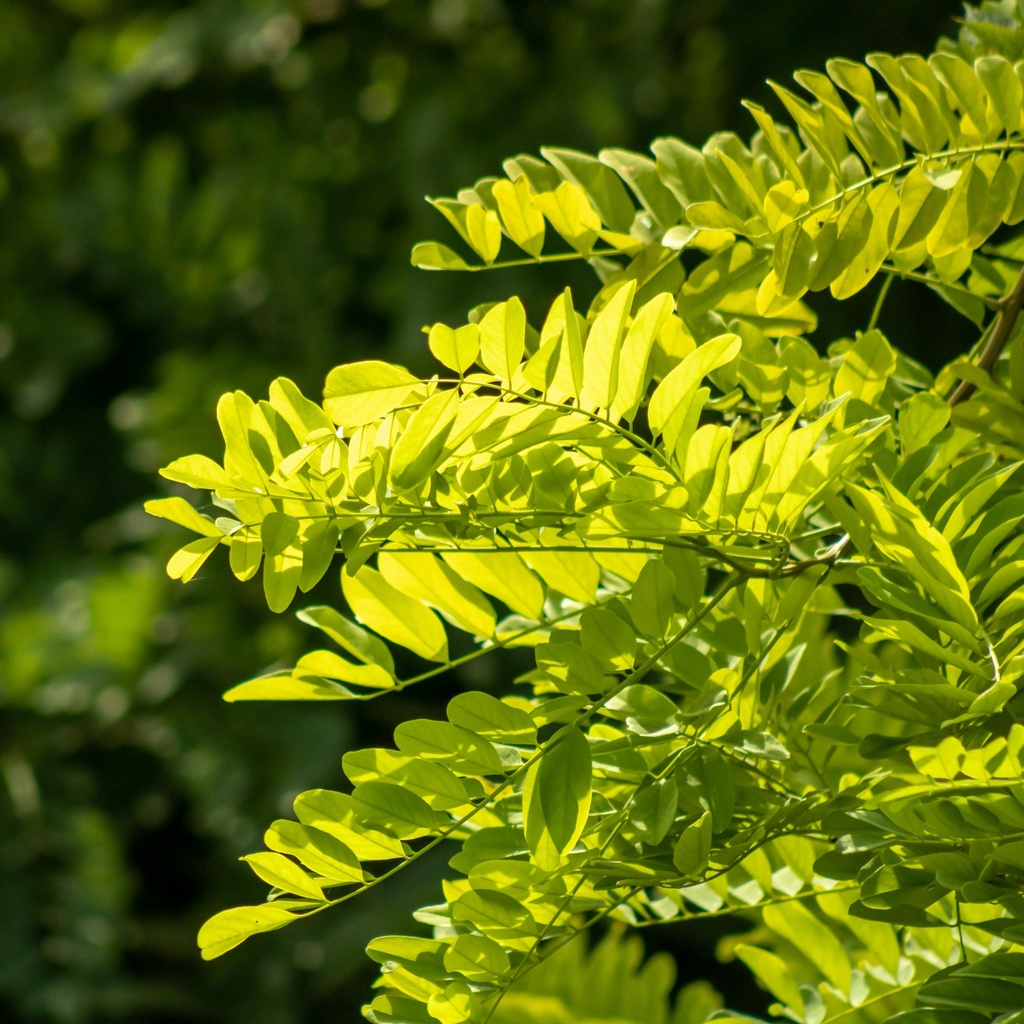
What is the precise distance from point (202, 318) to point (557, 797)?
1433 millimetres

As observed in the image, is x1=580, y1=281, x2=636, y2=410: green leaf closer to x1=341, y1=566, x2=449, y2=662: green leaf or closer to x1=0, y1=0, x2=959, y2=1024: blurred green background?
x1=341, y1=566, x2=449, y2=662: green leaf

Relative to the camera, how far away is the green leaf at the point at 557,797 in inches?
9.8

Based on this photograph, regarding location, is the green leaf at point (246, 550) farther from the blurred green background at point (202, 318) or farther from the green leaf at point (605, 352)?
the blurred green background at point (202, 318)

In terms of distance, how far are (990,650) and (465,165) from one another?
1212mm

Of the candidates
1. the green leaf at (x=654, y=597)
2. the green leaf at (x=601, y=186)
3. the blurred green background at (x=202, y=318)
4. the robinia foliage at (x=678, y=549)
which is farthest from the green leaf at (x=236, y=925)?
the blurred green background at (x=202, y=318)

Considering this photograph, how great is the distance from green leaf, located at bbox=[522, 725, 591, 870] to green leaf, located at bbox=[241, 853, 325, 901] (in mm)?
63

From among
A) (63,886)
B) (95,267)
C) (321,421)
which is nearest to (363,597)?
(321,421)

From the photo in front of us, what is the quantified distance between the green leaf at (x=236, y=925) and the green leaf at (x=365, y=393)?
0.36 ft

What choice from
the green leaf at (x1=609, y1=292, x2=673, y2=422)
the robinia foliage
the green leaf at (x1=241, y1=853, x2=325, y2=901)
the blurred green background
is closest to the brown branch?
the robinia foliage

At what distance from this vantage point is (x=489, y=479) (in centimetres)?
27

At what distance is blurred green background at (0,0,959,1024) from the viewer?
134cm

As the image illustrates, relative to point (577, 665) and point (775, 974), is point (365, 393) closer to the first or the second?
point (577, 665)

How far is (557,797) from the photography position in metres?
0.25

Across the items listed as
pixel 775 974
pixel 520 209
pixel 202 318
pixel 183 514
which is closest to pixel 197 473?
pixel 183 514
